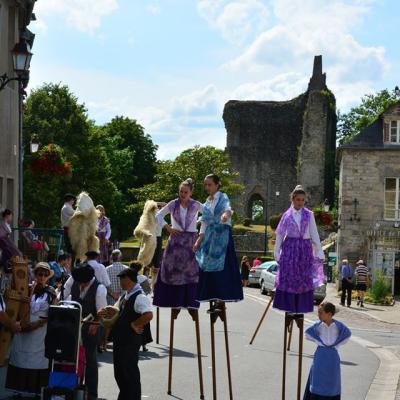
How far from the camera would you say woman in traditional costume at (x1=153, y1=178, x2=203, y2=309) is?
12.3 meters

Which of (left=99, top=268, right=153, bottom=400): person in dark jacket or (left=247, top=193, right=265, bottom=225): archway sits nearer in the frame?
(left=99, top=268, right=153, bottom=400): person in dark jacket

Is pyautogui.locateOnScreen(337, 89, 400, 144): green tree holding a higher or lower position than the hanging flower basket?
higher

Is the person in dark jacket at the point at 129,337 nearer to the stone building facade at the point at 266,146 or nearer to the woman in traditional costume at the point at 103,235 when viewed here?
the woman in traditional costume at the point at 103,235

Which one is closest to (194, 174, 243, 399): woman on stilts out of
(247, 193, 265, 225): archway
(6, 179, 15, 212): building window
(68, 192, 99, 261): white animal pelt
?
(68, 192, 99, 261): white animal pelt

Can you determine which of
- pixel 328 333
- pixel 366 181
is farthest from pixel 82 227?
pixel 366 181

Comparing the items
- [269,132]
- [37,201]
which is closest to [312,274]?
[37,201]

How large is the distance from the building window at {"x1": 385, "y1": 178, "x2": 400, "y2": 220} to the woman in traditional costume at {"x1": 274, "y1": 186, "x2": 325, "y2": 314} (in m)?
32.3

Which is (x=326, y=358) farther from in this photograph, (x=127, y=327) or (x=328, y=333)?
(x=127, y=327)

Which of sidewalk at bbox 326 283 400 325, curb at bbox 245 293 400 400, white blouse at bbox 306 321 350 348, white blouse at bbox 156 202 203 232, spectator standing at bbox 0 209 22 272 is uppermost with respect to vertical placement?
white blouse at bbox 156 202 203 232

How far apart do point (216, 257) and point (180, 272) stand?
24.1 inches

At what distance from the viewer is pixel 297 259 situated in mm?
12656

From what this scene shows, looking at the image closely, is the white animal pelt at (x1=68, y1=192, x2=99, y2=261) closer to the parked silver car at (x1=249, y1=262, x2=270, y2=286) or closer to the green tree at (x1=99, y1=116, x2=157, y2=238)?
the parked silver car at (x1=249, y1=262, x2=270, y2=286)

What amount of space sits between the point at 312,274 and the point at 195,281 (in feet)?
5.26

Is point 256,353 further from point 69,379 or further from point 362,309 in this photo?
point 362,309
